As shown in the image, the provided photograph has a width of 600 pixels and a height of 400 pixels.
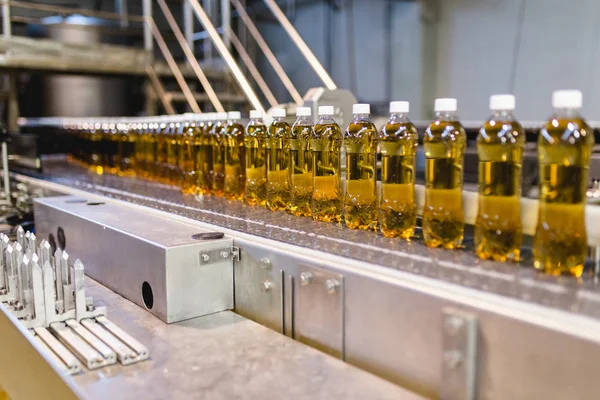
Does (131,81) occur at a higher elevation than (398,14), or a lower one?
lower

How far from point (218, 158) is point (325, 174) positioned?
1.98 ft

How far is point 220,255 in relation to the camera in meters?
1.29

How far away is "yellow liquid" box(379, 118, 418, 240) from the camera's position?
4.12 feet

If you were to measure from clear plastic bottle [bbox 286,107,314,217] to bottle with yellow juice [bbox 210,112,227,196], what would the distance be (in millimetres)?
444

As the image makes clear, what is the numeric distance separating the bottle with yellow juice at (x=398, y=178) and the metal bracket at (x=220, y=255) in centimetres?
33

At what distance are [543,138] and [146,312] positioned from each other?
2.95 feet

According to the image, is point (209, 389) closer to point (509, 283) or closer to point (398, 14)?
point (509, 283)

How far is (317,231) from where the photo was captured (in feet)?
4.28

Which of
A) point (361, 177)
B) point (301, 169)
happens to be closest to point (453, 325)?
point (361, 177)

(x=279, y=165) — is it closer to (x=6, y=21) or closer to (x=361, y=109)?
(x=361, y=109)

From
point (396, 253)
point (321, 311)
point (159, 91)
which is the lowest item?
point (321, 311)

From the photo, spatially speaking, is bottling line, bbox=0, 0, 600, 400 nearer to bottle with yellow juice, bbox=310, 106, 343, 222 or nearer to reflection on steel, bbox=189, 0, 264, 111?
bottle with yellow juice, bbox=310, 106, 343, 222

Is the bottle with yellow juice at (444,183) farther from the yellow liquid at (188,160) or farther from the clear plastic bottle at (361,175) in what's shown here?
the yellow liquid at (188,160)

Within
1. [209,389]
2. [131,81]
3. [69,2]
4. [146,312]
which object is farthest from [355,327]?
[69,2]
